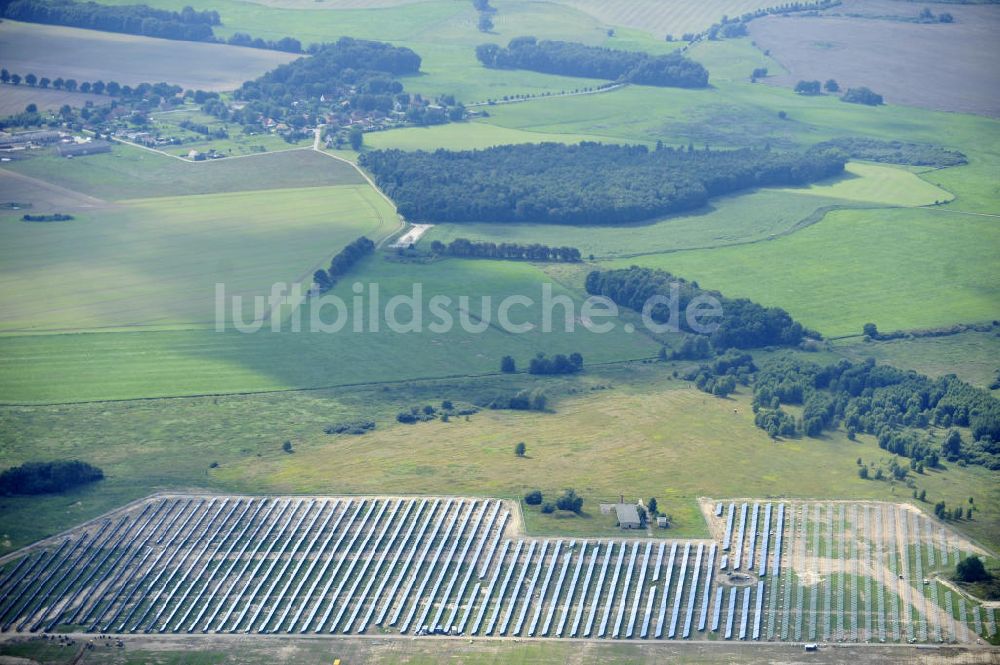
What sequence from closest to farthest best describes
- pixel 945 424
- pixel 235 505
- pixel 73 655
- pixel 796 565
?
pixel 73 655 → pixel 796 565 → pixel 235 505 → pixel 945 424

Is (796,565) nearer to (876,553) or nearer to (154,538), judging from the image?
(876,553)

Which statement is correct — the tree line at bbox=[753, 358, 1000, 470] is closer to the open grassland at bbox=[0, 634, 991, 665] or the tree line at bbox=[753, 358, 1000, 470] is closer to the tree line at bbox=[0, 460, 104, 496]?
the open grassland at bbox=[0, 634, 991, 665]

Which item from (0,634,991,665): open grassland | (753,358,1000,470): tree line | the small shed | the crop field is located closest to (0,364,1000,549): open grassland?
the small shed

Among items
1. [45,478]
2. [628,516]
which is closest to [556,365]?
[628,516]

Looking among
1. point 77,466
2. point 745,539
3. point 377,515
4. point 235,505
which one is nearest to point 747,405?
point 745,539

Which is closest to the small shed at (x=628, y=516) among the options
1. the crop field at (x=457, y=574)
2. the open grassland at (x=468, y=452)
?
the open grassland at (x=468, y=452)

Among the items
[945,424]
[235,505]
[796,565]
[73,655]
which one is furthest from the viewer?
[945,424]

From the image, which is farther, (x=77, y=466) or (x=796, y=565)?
(x=77, y=466)
